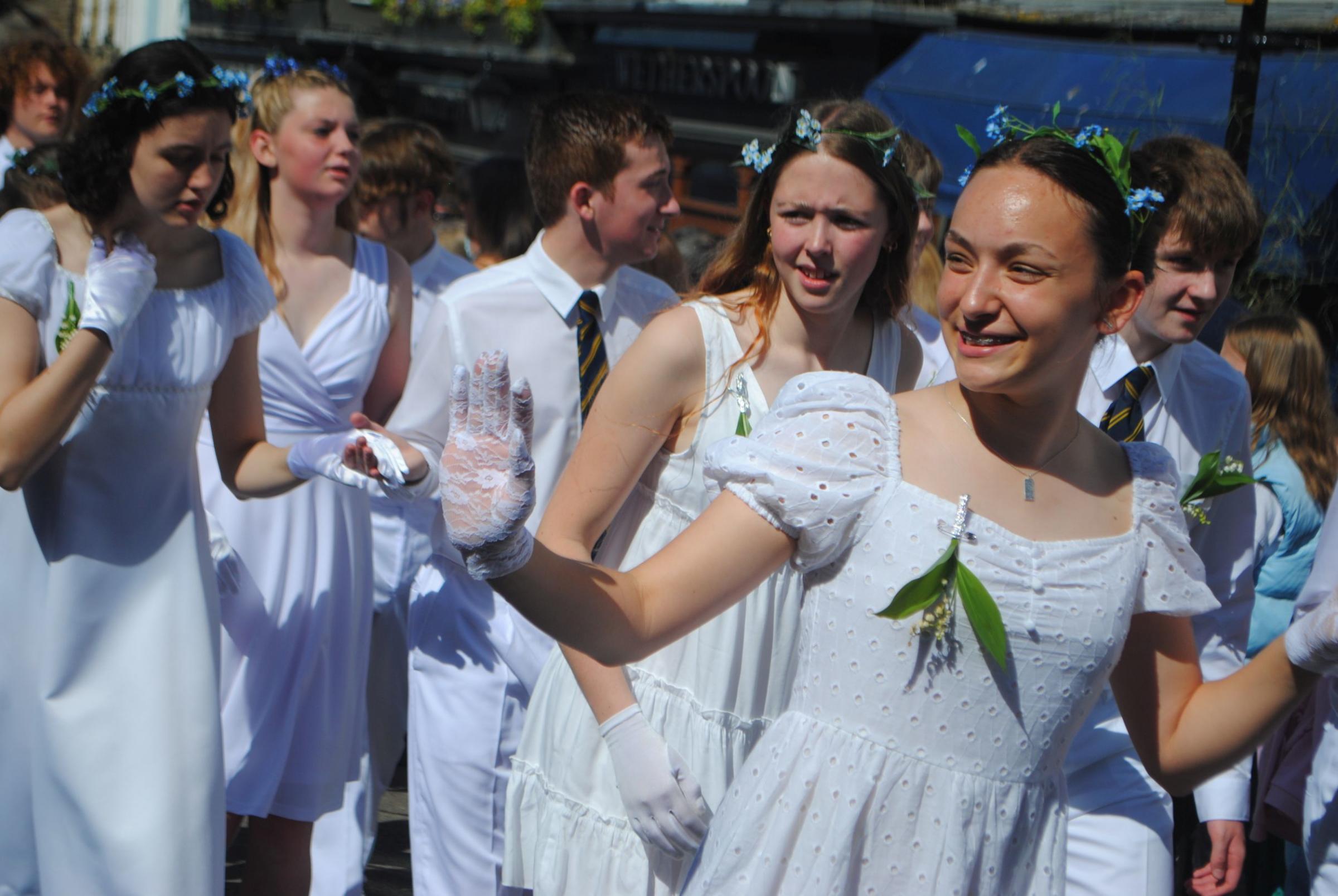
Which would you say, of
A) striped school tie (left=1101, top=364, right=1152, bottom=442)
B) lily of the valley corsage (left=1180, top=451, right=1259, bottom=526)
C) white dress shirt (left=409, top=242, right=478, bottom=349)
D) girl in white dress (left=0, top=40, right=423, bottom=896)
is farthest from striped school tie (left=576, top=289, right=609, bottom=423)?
white dress shirt (left=409, top=242, right=478, bottom=349)

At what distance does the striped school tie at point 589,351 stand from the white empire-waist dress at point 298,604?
99 centimetres

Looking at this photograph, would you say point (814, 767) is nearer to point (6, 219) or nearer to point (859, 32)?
point (6, 219)

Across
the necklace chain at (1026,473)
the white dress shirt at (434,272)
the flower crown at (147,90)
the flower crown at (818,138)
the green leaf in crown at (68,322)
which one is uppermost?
the flower crown at (147,90)

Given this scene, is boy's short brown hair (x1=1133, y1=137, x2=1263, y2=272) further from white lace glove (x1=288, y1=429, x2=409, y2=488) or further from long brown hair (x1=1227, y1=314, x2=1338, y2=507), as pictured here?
white lace glove (x1=288, y1=429, x2=409, y2=488)

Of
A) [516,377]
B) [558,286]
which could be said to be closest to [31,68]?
[558,286]

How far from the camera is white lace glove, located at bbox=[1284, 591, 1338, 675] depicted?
203 centimetres

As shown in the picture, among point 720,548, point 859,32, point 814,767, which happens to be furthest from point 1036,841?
point 859,32

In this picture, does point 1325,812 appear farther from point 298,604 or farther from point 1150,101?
point 1150,101

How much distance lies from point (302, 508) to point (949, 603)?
2.56 m

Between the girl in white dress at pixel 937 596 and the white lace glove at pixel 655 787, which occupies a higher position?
the girl in white dress at pixel 937 596

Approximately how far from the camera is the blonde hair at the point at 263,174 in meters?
4.40

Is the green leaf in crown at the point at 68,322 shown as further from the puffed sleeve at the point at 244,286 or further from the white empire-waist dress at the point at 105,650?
the puffed sleeve at the point at 244,286

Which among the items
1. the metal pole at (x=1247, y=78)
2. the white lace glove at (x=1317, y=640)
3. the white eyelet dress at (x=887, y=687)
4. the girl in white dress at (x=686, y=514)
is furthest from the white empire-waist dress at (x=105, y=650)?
the metal pole at (x=1247, y=78)

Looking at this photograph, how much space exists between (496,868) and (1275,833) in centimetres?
216
